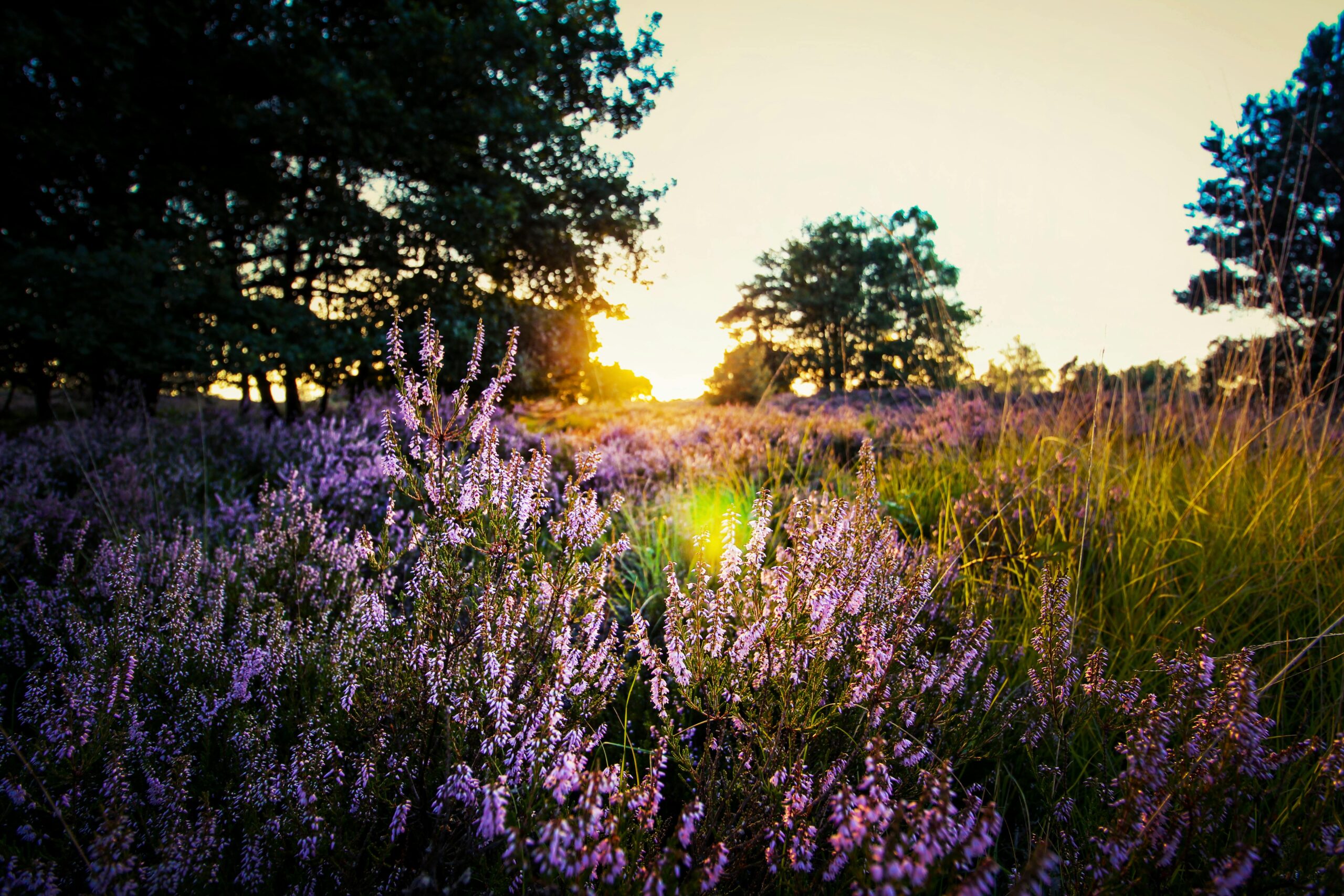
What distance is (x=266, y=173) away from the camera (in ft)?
34.0

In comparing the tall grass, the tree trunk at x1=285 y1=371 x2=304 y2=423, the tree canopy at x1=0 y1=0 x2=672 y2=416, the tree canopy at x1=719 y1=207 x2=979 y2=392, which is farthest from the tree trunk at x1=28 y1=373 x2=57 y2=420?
the tree canopy at x1=719 y1=207 x2=979 y2=392

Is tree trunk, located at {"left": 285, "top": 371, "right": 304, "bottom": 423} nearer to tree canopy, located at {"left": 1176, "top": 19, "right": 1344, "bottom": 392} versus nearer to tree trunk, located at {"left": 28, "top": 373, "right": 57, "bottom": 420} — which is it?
tree trunk, located at {"left": 28, "top": 373, "right": 57, "bottom": 420}

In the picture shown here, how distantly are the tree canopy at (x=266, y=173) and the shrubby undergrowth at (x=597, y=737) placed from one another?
26.1ft

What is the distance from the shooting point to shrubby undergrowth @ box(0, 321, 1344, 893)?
120 cm

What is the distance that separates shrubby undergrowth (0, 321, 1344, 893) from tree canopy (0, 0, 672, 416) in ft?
26.1

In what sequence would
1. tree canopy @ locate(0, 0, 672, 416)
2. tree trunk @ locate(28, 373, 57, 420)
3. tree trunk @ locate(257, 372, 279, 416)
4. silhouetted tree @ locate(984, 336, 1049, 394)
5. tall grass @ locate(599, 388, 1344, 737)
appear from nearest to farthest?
tall grass @ locate(599, 388, 1344, 737) < silhouetted tree @ locate(984, 336, 1049, 394) < tree canopy @ locate(0, 0, 672, 416) < tree trunk @ locate(28, 373, 57, 420) < tree trunk @ locate(257, 372, 279, 416)

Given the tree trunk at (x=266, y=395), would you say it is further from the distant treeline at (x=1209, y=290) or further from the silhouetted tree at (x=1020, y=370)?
the silhouetted tree at (x=1020, y=370)

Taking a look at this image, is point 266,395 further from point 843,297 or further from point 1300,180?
point 843,297

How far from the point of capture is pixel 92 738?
1681 mm

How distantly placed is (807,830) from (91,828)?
1.83 m

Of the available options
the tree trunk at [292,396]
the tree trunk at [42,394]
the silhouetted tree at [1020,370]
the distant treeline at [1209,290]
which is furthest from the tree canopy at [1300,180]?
the tree trunk at [42,394]

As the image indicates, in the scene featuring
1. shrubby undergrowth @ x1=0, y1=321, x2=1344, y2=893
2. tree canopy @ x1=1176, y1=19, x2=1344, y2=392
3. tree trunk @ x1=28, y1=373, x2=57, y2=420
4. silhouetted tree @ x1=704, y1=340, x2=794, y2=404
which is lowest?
shrubby undergrowth @ x1=0, y1=321, x2=1344, y2=893

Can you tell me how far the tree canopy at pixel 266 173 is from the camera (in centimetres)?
814

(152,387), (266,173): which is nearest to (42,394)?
(152,387)
